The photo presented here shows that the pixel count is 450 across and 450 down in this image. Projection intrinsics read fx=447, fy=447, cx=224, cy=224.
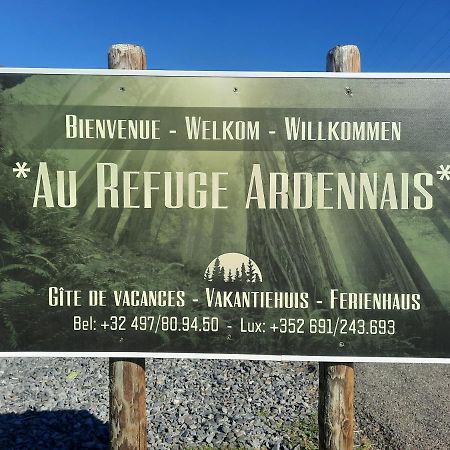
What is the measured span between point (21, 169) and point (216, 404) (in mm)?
4471

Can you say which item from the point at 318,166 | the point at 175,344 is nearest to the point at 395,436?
the point at 175,344

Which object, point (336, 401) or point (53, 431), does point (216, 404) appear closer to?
point (53, 431)

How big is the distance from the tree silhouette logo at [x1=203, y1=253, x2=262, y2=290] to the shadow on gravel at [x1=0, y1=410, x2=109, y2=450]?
3212 millimetres

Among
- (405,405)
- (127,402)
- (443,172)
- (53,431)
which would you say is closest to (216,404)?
(53,431)

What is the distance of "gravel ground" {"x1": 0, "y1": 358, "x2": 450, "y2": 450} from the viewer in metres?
5.42

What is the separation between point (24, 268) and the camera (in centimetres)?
336

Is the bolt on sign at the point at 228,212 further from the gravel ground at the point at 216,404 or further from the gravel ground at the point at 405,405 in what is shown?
the gravel ground at the point at 405,405

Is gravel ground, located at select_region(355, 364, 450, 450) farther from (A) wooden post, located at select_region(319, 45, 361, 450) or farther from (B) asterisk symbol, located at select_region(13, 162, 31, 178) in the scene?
(B) asterisk symbol, located at select_region(13, 162, 31, 178)

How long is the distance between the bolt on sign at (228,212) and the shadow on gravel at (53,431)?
2.67 metres

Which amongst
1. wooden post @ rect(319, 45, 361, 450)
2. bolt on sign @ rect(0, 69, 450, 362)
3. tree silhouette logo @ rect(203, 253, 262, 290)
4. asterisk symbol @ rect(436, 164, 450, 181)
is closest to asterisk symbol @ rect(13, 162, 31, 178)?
bolt on sign @ rect(0, 69, 450, 362)

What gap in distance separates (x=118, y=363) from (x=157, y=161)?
5.27 ft

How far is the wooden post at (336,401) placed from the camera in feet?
11.3

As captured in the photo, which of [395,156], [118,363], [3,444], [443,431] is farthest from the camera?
[443,431]

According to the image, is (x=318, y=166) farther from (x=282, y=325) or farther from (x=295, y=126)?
(x=282, y=325)
